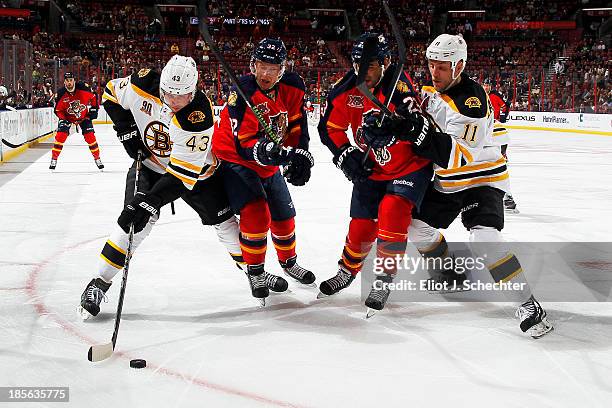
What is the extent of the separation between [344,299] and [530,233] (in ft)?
7.01

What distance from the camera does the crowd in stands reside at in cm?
1859

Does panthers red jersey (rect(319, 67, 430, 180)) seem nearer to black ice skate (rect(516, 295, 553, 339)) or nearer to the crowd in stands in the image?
black ice skate (rect(516, 295, 553, 339))

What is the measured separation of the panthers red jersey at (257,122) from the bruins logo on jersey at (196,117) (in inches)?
15.7

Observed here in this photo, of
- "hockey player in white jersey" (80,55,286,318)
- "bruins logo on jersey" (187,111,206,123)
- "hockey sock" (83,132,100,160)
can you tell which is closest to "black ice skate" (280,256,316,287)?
"hockey player in white jersey" (80,55,286,318)

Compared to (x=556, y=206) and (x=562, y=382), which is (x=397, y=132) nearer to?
(x=562, y=382)

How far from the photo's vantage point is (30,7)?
2500 centimetres

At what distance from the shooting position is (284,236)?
3.59 m

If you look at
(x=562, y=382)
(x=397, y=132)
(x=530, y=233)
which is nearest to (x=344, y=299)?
(x=397, y=132)

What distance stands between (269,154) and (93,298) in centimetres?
93

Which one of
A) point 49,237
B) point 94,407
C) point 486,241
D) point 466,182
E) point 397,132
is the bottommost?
point 49,237

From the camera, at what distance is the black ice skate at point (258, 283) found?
10.7 feet

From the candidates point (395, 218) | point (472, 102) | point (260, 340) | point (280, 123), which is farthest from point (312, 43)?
point (260, 340)

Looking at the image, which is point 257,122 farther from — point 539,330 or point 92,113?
point 92,113

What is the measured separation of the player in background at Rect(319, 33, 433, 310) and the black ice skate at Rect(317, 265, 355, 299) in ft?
0.57
